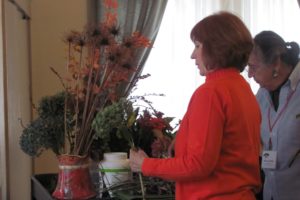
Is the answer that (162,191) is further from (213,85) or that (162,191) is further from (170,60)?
(170,60)

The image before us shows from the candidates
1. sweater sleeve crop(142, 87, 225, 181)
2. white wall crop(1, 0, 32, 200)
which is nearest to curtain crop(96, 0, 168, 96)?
white wall crop(1, 0, 32, 200)

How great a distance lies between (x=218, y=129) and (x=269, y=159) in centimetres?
83

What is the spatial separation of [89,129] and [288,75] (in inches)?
37.8

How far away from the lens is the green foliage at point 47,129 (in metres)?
1.50

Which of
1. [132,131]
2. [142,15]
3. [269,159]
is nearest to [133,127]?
[132,131]

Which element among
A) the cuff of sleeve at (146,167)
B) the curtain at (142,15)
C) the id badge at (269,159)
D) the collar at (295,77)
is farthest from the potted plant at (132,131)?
the curtain at (142,15)

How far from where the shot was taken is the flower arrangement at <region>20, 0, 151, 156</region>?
144 centimetres

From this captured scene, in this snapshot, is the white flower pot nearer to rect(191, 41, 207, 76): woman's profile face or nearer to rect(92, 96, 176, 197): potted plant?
rect(92, 96, 176, 197): potted plant

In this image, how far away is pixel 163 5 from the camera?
13.0ft

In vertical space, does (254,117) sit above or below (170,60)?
below

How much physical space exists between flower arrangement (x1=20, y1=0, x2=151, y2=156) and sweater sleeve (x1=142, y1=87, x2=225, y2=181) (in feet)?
1.16

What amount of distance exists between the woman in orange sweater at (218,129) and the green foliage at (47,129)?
39 cm

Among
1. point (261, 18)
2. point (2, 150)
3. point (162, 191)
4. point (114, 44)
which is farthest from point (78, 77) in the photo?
point (261, 18)

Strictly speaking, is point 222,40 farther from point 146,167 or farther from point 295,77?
point 295,77
